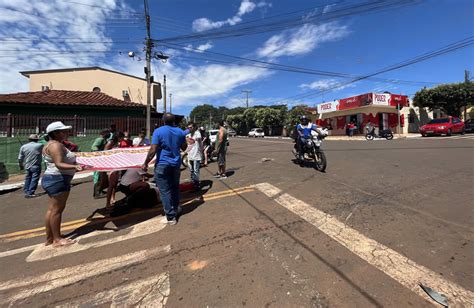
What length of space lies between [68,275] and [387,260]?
3511 millimetres

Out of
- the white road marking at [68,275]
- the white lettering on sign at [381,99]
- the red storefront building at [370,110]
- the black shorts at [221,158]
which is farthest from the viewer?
the red storefront building at [370,110]

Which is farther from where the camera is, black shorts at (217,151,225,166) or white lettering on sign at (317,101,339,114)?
white lettering on sign at (317,101,339,114)

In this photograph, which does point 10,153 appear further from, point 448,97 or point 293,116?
point 448,97

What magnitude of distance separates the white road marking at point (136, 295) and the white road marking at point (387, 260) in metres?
2.15

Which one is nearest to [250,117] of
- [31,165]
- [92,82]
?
[92,82]

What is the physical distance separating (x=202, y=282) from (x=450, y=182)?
244 inches

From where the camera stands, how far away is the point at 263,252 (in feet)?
10.4

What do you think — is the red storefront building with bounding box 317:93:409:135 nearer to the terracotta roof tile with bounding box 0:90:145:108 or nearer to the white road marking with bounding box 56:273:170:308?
the terracotta roof tile with bounding box 0:90:145:108

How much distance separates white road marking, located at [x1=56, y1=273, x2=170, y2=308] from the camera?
2.41 meters

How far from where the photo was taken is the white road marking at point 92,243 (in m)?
3.46

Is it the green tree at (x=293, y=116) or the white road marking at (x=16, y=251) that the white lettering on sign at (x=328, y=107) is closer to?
the green tree at (x=293, y=116)

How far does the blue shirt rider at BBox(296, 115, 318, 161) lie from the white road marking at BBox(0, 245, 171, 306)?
6077mm

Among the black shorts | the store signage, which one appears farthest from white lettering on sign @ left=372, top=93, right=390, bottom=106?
the black shorts

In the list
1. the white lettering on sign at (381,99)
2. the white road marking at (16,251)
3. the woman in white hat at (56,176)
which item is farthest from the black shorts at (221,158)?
the white lettering on sign at (381,99)
